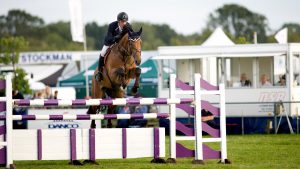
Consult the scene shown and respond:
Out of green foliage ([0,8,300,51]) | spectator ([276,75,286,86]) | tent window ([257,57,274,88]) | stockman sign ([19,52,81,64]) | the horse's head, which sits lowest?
spectator ([276,75,286,86])

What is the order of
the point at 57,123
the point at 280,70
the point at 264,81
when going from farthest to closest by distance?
the point at 280,70
the point at 264,81
the point at 57,123

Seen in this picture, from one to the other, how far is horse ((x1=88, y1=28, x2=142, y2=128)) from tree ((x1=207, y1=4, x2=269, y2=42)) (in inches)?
3161

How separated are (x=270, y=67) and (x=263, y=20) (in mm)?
76181

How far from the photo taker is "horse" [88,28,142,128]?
15.4 meters

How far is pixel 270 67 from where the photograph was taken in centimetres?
2708

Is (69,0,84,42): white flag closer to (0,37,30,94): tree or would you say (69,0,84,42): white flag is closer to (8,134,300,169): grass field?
(0,37,30,94): tree

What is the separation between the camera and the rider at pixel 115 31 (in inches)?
629

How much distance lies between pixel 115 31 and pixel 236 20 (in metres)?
95.0

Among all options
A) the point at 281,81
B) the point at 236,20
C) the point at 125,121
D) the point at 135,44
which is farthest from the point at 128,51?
the point at 236,20

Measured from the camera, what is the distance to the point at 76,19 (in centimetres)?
3500

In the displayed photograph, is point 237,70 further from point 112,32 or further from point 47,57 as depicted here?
point 47,57

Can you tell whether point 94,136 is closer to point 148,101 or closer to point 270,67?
point 148,101

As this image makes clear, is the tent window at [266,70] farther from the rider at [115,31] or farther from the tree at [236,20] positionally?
the tree at [236,20]

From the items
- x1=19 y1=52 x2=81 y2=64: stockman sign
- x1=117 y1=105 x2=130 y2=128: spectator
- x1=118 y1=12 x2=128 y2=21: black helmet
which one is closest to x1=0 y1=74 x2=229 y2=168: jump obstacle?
x1=118 y1=12 x2=128 y2=21: black helmet
